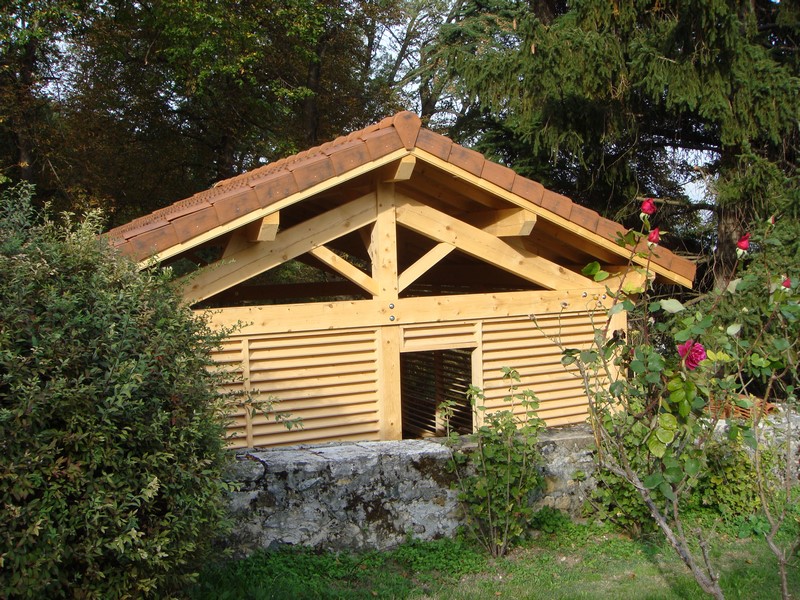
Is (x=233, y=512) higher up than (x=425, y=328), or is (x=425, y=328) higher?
(x=425, y=328)

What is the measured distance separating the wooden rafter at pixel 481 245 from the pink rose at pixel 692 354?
13.7 ft

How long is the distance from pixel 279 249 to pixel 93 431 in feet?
11.3

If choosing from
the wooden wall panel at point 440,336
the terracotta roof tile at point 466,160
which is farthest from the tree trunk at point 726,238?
the terracotta roof tile at point 466,160

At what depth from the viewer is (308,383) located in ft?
22.3

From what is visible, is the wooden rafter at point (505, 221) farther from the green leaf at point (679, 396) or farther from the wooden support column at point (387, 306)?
the green leaf at point (679, 396)

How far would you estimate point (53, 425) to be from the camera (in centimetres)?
339

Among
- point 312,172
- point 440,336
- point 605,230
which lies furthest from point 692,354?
point 605,230

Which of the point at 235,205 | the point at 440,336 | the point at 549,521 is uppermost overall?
the point at 235,205

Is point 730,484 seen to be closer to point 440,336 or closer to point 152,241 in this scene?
point 440,336

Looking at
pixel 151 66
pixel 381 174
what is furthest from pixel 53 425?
pixel 151 66

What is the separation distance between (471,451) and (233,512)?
1990 millimetres

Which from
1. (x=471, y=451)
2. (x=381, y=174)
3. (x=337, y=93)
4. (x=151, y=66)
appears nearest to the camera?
(x=471, y=451)

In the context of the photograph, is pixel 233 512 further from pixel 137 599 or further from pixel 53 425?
pixel 53 425

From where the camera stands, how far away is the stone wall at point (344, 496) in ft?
18.2
